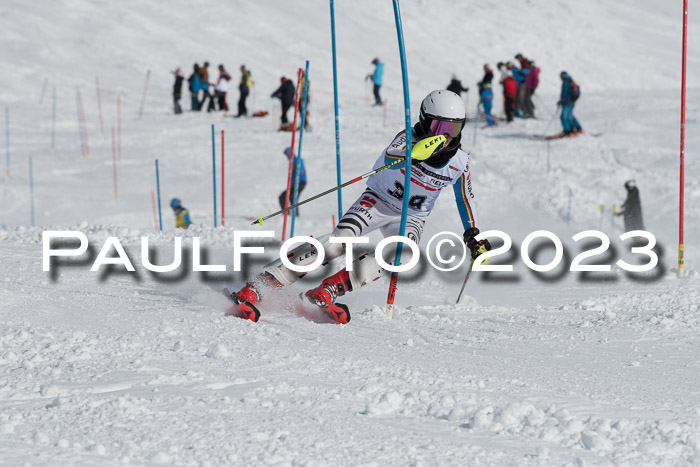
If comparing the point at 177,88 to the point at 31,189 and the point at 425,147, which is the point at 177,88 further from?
the point at 425,147

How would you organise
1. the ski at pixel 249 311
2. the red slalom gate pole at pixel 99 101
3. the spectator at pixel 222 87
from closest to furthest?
the ski at pixel 249 311
the red slalom gate pole at pixel 99 101
the spectator at pixel 222 87

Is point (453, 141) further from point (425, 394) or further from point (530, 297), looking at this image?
point (425, 394)

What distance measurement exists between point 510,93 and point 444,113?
15592mm

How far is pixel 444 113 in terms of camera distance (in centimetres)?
516

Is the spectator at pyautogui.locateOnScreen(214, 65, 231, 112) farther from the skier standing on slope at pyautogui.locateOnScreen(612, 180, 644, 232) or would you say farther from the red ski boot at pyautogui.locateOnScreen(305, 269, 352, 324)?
the red ski boot at pyautogui.locateOnScreen(305, 269, 352, 324)

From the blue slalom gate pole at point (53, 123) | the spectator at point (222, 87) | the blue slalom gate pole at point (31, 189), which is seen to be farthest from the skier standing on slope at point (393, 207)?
the spectator at point (222, 87)

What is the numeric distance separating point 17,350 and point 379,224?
2495 millimetres

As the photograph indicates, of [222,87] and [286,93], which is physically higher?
[222,87]

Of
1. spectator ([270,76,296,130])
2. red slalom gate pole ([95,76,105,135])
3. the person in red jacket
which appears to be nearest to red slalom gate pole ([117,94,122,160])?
red slalom gate pole ([95,76,105,135])

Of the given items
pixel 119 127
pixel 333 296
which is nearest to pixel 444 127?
pixel 333 296

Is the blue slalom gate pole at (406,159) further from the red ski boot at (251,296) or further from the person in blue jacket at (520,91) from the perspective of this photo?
the person in blue jacket at (520,91)

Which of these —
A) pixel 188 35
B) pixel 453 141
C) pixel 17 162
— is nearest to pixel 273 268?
pixel 453 141

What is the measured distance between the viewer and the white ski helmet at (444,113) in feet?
16.9

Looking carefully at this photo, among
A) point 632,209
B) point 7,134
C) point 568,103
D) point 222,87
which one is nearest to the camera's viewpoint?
point 632,209
